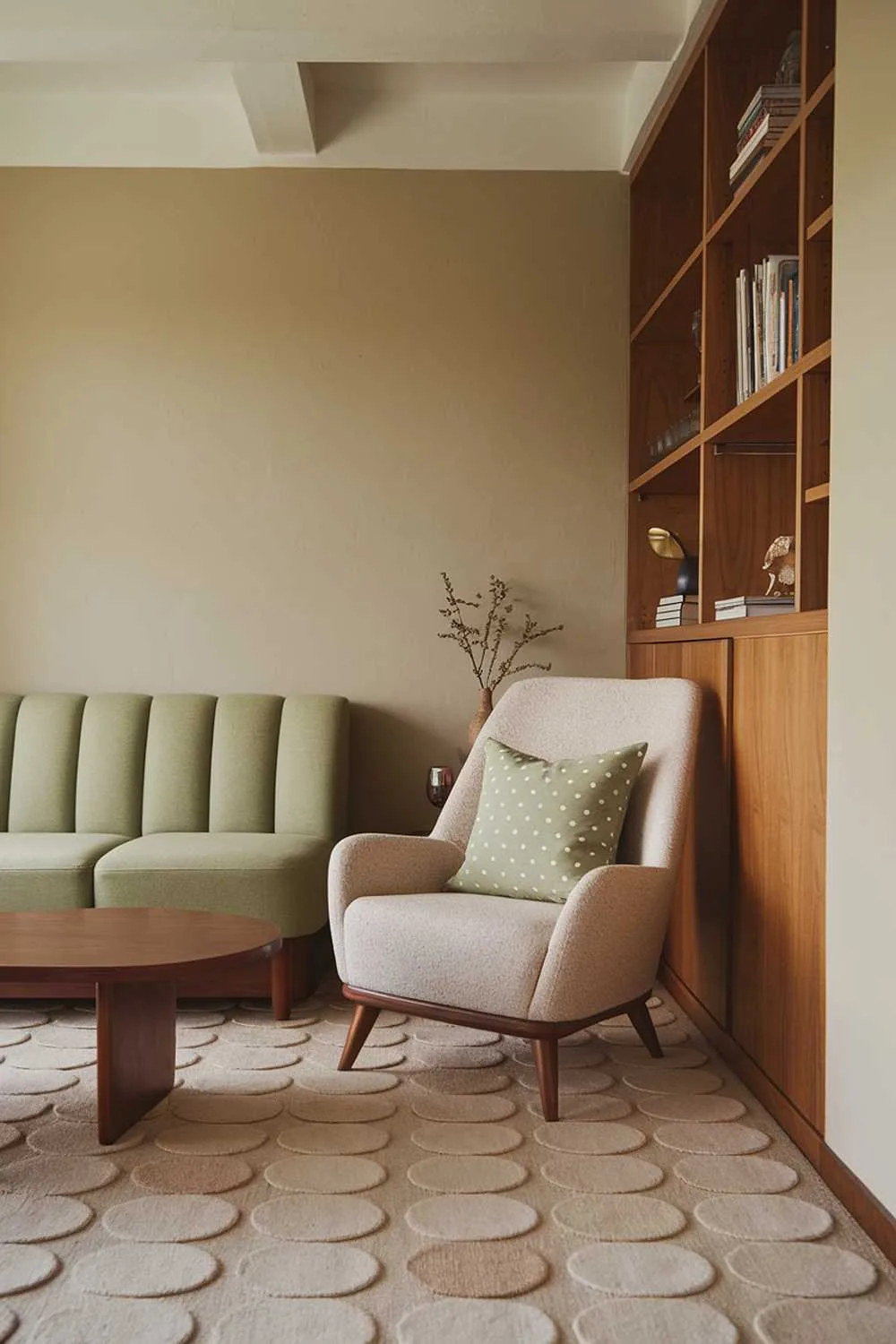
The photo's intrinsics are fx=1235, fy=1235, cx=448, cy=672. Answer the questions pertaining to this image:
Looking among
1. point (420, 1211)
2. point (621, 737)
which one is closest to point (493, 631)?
point (621, 737)

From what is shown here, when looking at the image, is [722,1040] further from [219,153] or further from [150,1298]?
[219,153]

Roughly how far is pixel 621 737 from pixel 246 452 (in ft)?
5.61

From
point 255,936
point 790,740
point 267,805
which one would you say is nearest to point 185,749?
point 267,805

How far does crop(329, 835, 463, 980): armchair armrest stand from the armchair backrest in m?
0.14

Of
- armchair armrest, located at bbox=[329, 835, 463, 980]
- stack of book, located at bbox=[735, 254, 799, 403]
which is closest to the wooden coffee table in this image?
armchair armrest, located at bbox=[329, 835, 463, 980]

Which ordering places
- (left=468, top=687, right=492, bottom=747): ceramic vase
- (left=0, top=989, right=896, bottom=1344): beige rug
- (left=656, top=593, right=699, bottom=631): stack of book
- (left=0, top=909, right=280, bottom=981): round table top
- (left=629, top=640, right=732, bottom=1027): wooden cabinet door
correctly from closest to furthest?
(left=0, top=989, right=896, bottom=1344): beige rug < (left=0, top=909, right=280, bottom=981): round table top < (left=629, top=640, right=732, bottom=1027): wooden cabinet door < (left=656, top=593, right=699, bottom=631): stack of book < (left=468, top=687, right=492, bottom=747): ceramic vase

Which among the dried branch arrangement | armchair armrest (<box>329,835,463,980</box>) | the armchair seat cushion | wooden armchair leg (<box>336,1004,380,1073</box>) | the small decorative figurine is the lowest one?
wooden armchair leg (<box>336,1004,380,1073</box>)

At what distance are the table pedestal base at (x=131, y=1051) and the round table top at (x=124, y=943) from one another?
62 millimetres

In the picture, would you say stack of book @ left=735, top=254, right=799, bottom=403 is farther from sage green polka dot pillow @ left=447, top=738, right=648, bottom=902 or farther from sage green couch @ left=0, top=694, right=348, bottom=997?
sage green couch @ left=0, top=694, right=348, bottom=997

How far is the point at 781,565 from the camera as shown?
10.8ft

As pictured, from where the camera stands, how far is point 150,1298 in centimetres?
181

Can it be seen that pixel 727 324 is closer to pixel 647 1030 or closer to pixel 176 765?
pixel 647 1030

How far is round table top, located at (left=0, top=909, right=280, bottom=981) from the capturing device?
232 centimetres

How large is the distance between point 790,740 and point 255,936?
1.19 m
